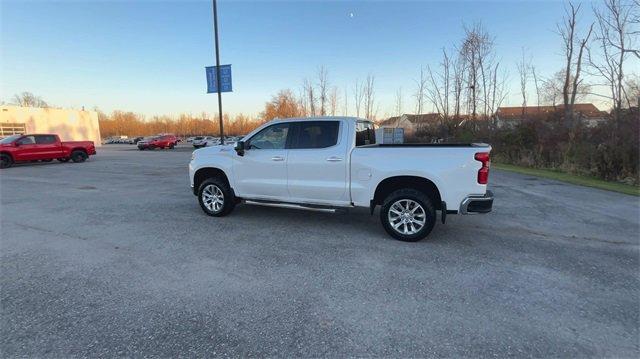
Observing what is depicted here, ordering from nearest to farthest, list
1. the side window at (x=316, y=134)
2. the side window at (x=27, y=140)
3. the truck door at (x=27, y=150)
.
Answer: the side window at (x=316, y=134)
the truck door at (x=27, y=150)
the side window at (x=27, y=140)

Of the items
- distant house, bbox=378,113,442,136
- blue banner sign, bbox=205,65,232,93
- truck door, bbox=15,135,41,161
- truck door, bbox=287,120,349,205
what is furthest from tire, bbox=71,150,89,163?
distant house, bbox=378,113,442,136

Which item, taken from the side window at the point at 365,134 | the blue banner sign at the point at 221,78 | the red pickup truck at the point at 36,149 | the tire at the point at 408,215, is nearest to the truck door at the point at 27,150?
the red pickup truck at the point at 36,149

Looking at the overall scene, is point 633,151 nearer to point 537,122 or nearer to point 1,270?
point 537,122

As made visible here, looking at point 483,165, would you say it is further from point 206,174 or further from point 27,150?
point 27,150

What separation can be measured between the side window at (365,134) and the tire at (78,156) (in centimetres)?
2081

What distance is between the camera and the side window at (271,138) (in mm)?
6047

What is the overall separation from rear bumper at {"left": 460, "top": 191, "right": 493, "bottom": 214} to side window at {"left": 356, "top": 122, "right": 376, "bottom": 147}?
6.45ft

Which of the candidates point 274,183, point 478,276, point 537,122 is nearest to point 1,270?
point 274,183

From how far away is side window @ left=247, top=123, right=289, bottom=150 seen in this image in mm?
6047

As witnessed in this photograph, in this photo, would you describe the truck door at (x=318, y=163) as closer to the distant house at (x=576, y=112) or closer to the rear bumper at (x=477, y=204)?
the rear bumper at (x=477, y=204)

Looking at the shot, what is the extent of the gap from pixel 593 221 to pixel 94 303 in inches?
327

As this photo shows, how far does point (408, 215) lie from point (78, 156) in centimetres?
2235

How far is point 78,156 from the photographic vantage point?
66.6 feet

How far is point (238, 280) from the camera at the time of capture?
384 centimetres
